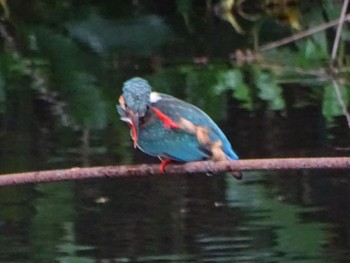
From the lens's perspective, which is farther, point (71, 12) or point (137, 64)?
point (71, 12)

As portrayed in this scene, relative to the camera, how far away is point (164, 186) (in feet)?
17.7

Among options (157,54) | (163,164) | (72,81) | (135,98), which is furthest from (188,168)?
(157,54)

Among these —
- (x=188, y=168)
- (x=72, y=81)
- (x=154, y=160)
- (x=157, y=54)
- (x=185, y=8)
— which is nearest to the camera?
(x=188, y=168)

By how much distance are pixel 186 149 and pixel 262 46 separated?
7.45 metres

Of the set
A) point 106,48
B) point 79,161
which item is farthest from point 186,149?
point 106,48

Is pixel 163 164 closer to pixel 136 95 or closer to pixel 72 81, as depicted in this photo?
pixel 136 95

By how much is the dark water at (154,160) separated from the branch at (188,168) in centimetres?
144

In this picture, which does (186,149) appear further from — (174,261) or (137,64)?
(137,64)

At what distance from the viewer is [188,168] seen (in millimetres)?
2990

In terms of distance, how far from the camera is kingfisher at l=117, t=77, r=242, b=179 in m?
3.04

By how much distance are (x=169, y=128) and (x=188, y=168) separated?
201 millimetres

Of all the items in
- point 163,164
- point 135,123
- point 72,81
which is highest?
point 135,123

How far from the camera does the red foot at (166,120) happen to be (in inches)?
124

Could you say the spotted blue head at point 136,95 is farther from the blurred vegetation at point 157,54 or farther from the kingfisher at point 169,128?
the blurred vegetation at point 157,54
